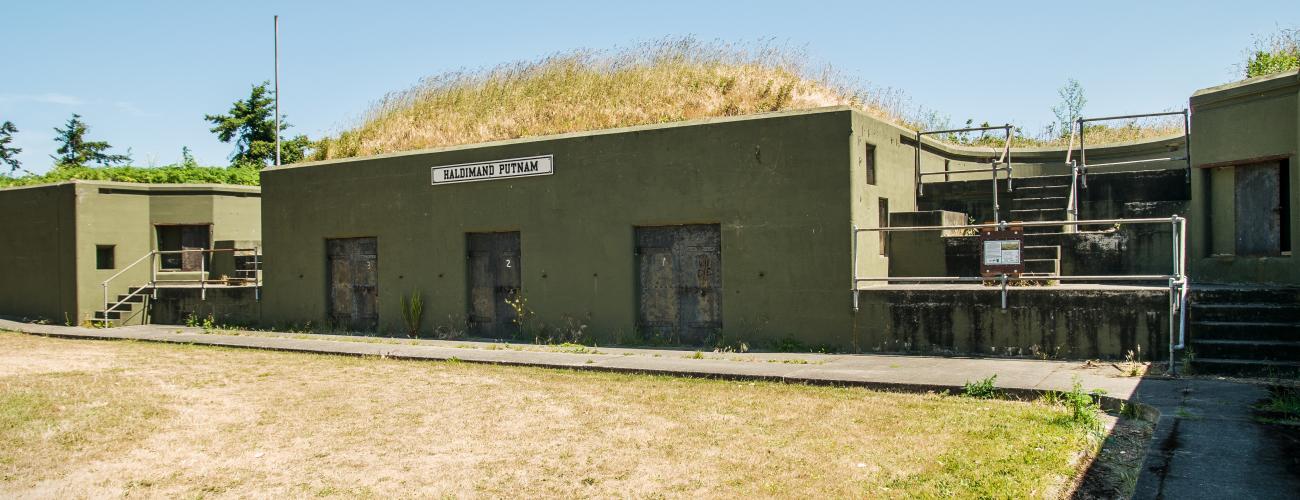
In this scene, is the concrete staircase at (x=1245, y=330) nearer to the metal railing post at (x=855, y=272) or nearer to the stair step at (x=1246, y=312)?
the stair step at (x=1246, y=312)

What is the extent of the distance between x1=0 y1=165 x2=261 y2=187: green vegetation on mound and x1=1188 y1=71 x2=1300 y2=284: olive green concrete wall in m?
20.5

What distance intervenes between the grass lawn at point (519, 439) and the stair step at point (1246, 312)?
12.2ft

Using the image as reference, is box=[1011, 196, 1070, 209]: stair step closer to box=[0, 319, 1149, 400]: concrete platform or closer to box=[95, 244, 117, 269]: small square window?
box=[0, 319, 1149, 400]: concrete platform

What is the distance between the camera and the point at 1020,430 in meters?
7.89

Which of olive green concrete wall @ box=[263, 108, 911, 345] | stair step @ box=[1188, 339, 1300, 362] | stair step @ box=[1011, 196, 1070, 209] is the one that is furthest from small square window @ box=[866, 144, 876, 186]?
stair step @ box=[1188, 339, 1300, 362]

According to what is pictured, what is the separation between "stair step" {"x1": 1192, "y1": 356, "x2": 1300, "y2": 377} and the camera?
10.4 meters

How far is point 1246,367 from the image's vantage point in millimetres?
10570

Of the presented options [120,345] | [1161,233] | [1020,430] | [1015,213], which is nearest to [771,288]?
[1015,213]

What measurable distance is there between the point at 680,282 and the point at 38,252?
56.5ft

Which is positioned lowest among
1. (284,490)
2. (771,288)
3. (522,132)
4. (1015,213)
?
(284,490)

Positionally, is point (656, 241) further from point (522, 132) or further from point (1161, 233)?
point (1161, 233)

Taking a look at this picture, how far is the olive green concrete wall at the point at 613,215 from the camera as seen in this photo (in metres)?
14.0

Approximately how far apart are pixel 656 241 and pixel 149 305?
14050mm

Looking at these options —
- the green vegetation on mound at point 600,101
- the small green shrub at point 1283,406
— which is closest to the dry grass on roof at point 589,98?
the green vegetation on mound at point 600,101
